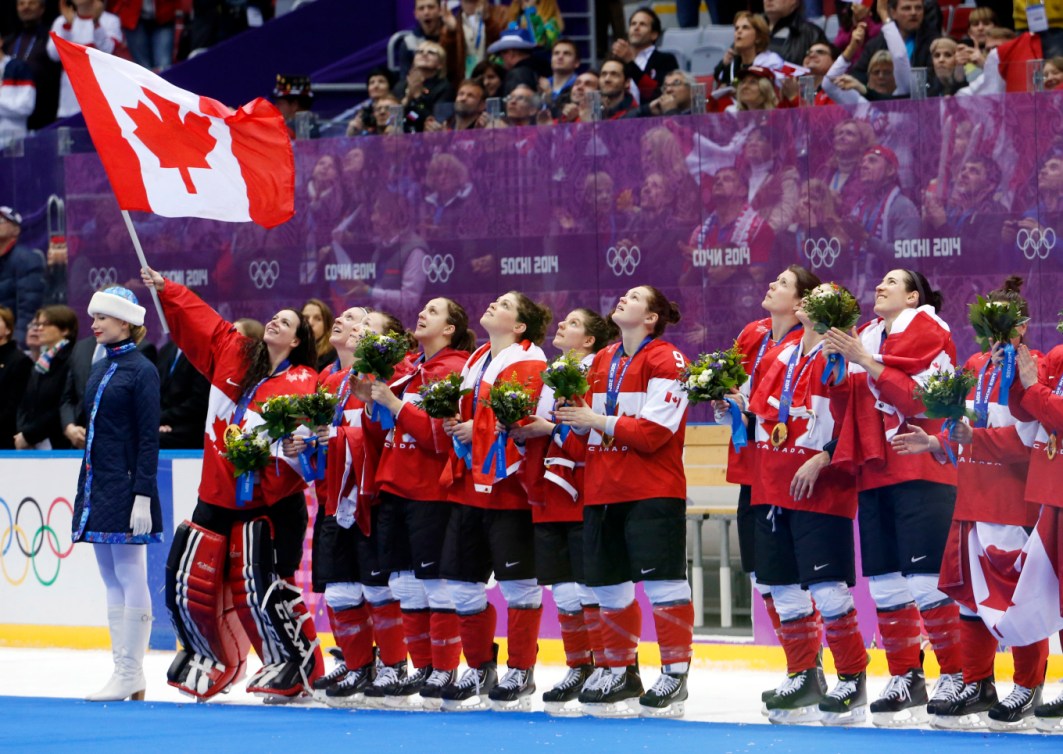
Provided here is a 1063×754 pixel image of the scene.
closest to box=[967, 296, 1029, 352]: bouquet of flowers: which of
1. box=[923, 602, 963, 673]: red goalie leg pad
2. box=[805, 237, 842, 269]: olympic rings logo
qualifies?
box=[923, 602, 963, 673]: red goalie leg pad

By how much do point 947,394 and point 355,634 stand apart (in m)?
3.40

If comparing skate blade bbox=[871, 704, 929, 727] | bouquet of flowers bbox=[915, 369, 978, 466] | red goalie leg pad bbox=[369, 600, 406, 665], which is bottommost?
skate blade bbox=[871, 704, 929, 727]

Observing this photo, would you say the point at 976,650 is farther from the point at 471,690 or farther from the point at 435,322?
the point at 435,322

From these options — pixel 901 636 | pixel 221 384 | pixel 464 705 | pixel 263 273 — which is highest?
pixel 263 273

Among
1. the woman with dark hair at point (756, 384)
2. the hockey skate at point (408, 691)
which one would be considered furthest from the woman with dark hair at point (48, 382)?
the woman with dark hair at point (756, 384)

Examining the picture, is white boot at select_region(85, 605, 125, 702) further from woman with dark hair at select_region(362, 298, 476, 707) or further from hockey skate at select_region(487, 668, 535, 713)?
hockey skate at select_region(487, 668, 535, 713)

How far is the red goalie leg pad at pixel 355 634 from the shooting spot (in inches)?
379

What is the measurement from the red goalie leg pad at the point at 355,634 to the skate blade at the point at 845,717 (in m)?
2.47

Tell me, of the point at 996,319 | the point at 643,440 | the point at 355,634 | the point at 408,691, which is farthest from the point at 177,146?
the point at 996,319

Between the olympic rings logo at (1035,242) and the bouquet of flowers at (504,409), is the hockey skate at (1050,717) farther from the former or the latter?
the olympic rings logo at (1035,242)

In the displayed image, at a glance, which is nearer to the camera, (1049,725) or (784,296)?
(1049,725)

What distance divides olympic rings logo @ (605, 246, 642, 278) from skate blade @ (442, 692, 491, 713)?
3.96 meters

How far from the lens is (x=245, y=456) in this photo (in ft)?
30.6

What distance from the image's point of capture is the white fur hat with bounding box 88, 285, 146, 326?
379 inches
